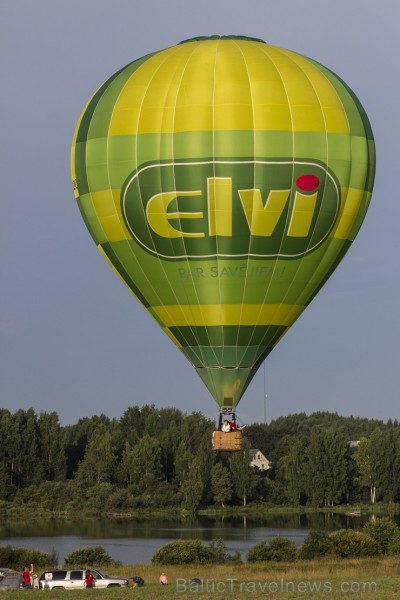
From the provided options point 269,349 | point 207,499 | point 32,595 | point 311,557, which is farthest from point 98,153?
point 207,499

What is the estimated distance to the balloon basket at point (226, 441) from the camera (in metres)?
26.2

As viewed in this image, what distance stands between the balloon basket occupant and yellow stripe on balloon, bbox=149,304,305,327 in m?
2.19

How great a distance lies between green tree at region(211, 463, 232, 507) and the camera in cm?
8200

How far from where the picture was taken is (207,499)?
82.6 meters

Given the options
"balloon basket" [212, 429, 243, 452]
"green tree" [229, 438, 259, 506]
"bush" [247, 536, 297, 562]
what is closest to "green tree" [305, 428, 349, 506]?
"green tree" [229, 438, 259, 506]

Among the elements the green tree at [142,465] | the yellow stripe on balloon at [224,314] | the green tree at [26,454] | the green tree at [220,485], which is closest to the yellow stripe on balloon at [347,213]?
the yellow stripe on balloon at [224,314]

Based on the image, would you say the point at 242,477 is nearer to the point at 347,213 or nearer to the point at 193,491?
the point at 193,491

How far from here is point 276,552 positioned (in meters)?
36.8

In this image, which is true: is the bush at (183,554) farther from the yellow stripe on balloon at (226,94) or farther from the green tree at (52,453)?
the green tree at (52,453)

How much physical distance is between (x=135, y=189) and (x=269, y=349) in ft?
15.5

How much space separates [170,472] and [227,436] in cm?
6463

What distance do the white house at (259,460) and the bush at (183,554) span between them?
195ft

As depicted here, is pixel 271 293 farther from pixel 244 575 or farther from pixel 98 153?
pixel 244 575

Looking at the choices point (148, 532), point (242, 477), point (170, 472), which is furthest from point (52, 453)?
point (148, 532)
